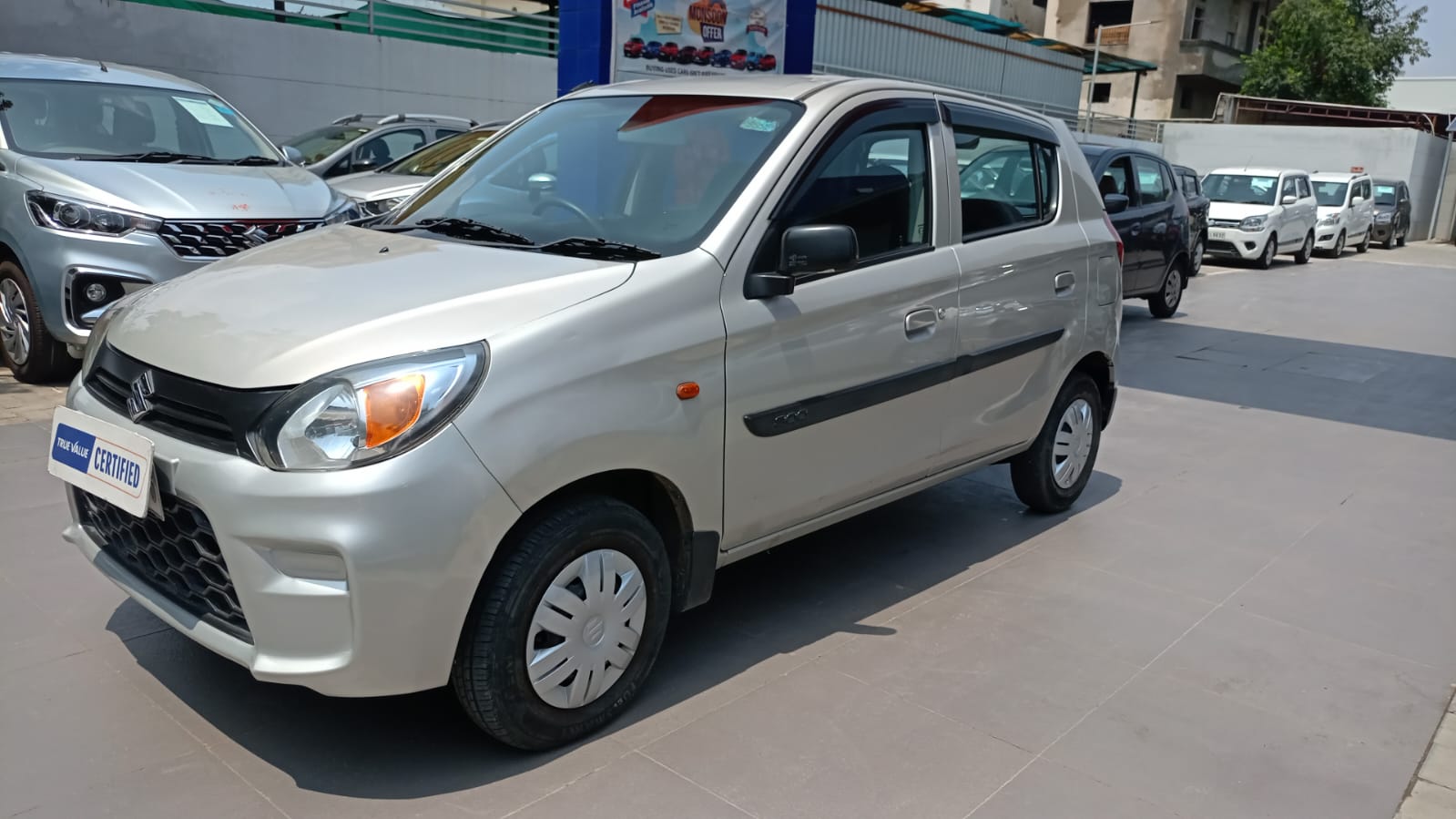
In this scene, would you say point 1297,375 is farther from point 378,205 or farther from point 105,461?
point 105,461

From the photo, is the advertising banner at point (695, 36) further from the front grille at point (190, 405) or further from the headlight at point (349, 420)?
the headlight at point (349, 420)

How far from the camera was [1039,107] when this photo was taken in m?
29.8

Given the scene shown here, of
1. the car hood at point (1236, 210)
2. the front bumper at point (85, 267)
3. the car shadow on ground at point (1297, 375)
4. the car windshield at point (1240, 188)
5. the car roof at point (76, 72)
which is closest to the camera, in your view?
the front bumper at point (85, 267)

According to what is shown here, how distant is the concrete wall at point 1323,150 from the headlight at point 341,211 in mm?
32878

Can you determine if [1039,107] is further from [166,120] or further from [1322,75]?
[166,120]

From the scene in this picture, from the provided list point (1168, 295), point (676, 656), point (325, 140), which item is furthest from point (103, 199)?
point (1168, 295)

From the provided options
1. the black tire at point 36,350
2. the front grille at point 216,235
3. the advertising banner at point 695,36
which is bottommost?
the black tire at point 36,350

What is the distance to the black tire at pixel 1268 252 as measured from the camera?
19.1 meters

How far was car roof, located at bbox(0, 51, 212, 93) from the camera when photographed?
23.1ft

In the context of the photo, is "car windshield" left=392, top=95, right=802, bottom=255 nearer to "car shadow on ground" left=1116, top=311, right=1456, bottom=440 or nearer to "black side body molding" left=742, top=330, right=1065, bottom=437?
"black side body molding" left=742, top=330, right=1065, bottom=437

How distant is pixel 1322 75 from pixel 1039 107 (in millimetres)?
20031

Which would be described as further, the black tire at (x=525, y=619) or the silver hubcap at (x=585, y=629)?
the silver hubcap at (x=585, y=629)

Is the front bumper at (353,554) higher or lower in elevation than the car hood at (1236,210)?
higher

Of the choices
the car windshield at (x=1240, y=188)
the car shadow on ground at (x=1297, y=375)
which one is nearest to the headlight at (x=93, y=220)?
the car shadow on ground at (x=1297, y=375)
